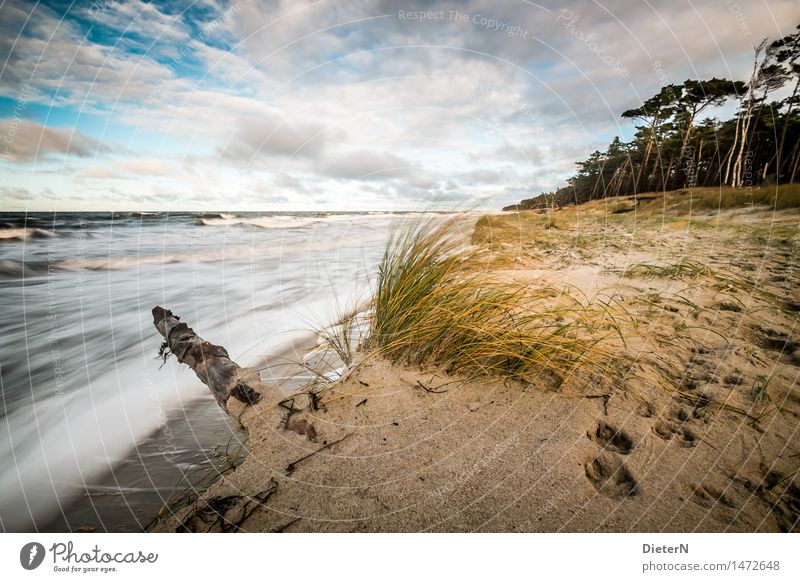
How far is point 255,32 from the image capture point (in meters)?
2.17

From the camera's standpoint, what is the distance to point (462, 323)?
6.18ft

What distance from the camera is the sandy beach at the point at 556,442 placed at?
3.67ft

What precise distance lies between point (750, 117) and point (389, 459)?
7133 millimetres

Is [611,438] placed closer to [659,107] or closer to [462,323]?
[462,323]

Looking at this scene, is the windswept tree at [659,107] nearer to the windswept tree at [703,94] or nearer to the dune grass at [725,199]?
the windswept tree at [703,94]

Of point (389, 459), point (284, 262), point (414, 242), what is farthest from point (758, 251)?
point (284, 262)

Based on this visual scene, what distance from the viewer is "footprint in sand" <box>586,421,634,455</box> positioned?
1.32 meters

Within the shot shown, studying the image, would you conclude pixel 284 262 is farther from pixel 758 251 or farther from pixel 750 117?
pixel 750 117

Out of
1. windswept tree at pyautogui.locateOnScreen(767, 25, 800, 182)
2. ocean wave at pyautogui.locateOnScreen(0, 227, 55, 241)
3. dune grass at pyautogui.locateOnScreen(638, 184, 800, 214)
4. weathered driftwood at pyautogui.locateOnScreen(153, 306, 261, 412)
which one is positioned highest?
windswept tree at pyautogui.locateOnScreen(767, 25, 800, 182)

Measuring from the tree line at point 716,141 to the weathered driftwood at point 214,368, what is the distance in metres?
2.80
